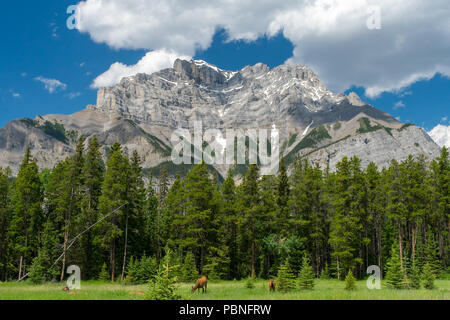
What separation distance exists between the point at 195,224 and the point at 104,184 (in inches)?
420

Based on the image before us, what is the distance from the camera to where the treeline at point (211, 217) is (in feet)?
123

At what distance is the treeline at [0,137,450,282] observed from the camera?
3750 cm

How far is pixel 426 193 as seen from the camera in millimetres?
44250

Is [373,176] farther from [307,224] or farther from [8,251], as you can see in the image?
[8,251]

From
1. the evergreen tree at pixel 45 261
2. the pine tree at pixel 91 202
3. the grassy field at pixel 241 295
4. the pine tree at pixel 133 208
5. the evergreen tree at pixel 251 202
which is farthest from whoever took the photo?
the evergreen tree at pixel 251 202

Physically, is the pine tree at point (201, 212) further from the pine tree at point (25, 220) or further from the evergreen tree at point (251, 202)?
the pine tree at point (25, 220)

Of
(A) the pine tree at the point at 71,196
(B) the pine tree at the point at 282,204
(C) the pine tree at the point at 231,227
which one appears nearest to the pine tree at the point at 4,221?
(A) the pine tree at the point at 71,196

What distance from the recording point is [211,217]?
40.2 m

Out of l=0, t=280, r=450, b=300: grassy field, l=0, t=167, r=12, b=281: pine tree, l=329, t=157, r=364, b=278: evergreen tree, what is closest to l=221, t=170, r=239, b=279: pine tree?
l=329, t=157, r=364, b=278: evergreen tree

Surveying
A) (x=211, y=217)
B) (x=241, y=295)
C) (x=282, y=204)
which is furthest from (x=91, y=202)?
(x=241, y=295)

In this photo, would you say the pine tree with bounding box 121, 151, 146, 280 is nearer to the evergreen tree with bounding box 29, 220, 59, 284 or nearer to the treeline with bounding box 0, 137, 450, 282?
the treeline with bounding box 0, 137, 450, 282
